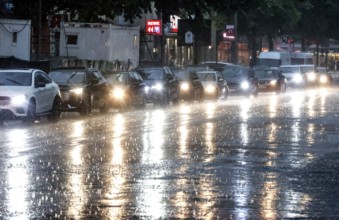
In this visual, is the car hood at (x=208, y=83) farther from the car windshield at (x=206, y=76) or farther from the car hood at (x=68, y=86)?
the car hood at (x=68, y=86)

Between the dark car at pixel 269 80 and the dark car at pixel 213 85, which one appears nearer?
the dark car at pixel 213 85

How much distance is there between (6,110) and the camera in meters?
28.7

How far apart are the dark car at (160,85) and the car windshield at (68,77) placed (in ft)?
21.7

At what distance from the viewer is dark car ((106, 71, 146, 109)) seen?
37.1 m

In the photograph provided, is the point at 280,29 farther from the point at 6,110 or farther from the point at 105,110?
the point at 6,110

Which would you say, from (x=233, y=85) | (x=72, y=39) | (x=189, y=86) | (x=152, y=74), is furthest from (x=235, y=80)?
(x=152, y=74)

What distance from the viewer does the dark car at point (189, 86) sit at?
44.9 meters

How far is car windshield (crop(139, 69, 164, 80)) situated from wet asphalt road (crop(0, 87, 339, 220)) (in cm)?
1319

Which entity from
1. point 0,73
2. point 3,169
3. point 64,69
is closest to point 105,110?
point 64,69

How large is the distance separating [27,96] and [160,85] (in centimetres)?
1336

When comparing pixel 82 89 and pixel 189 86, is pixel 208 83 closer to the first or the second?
pixel 189 86

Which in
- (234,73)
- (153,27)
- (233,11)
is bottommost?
(234,73)

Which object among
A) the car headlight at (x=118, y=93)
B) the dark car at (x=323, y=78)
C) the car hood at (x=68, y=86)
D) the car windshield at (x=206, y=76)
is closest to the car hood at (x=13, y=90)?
the car hood at (x=68, y=86)

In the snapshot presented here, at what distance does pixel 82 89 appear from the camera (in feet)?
110
